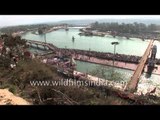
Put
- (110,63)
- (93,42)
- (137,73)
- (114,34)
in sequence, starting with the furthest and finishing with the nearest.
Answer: (110,63), (137,73), (93,42), (114,34)

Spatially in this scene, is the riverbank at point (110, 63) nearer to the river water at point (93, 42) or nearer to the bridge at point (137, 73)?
the bridge at point (137, 73)

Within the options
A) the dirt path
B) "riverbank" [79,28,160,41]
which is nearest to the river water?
"riverbank" [79,28,160,41]

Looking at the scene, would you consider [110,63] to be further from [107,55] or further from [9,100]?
[9,100]

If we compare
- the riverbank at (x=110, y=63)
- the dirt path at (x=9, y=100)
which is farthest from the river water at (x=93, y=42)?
the dirt path at (x=9, y=100)

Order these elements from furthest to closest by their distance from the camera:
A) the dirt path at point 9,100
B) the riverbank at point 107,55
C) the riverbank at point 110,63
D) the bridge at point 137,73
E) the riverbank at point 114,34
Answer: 1. the riverbank at point 110,63
2. the riverbank at point 107,55
3. the bridge at point 137,73
4. the riverbank at point 114,34
5. the dirt path at point 9,100

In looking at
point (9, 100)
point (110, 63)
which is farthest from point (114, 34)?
point (9, 100)
